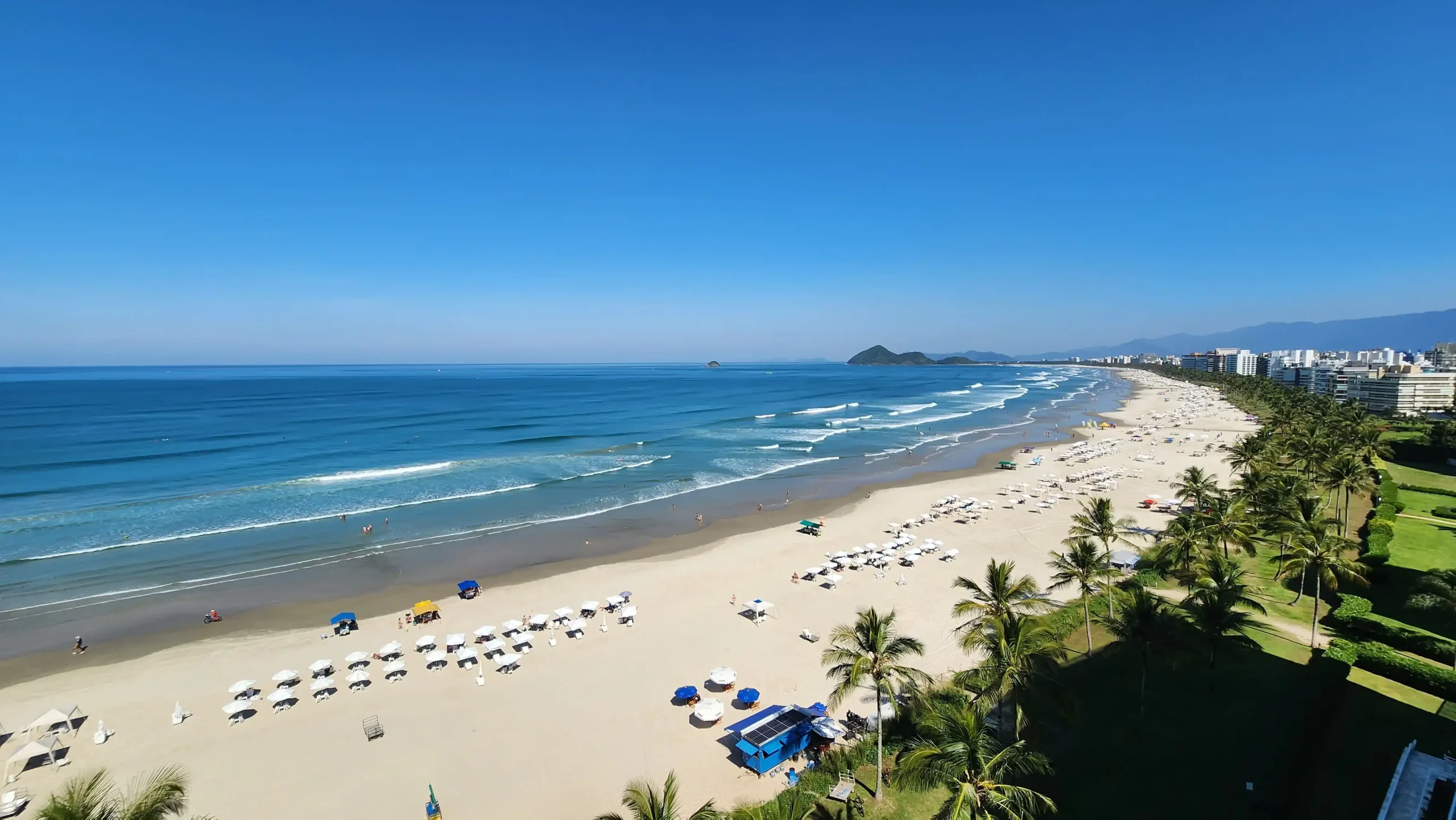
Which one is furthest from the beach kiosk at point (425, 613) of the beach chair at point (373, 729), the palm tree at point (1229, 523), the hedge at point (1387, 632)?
the hedge at point (1387, 632)

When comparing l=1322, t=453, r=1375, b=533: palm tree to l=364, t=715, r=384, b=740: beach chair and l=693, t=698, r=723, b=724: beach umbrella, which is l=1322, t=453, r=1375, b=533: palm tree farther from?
l=364, t=715, r=384, b=740: beach chair

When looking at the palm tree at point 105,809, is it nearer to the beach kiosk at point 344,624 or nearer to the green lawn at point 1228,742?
the beach kiosk at point 344,624

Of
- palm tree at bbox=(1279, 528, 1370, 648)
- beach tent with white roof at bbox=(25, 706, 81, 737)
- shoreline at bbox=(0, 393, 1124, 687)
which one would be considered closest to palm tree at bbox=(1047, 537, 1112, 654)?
palm tree at bbox=(1279, 528, 1370, 648)

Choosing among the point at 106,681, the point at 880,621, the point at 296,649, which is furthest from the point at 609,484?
the point at 880,621

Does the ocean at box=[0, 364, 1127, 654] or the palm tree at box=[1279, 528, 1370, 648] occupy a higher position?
the palm tree at box=[1279, 528, 1370, 648]

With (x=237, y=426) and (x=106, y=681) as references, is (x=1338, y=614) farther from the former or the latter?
(x=237, y=426)

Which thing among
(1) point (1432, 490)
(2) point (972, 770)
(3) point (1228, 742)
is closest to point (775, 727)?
(2) point (972, 770)
